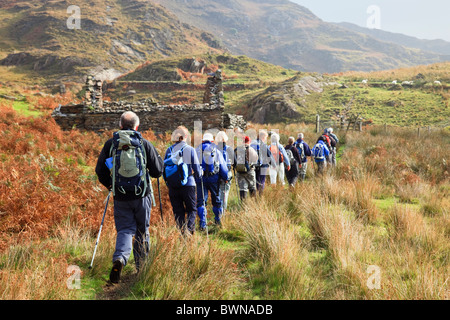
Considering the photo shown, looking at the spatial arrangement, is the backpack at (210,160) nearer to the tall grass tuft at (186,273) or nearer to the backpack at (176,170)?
the backpack at (176,170)

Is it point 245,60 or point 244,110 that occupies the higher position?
point 245,60

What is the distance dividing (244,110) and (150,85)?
20.5 meters

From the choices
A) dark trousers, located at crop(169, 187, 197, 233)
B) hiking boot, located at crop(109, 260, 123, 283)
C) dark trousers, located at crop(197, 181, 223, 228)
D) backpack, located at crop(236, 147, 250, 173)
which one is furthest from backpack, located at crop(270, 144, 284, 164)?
hiking boot, located at crop(109, 260, 123, 283)

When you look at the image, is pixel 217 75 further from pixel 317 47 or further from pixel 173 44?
pixel 317 47

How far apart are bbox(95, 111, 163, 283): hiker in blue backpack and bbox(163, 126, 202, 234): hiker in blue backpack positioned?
89 cm

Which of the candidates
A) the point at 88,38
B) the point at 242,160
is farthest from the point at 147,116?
the point at 88,38

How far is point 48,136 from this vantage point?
36.6 ft

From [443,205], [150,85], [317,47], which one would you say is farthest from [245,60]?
[317,47]

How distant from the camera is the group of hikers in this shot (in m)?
3.54

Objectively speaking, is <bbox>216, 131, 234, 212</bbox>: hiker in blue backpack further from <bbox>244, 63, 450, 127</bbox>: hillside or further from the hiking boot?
<bbox>244, 63, 450, 127</bbox>: hillside

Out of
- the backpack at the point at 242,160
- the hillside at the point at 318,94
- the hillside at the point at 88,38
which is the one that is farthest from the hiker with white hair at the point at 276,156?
the hillside at the point at 88,38

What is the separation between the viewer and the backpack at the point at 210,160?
5.61 m

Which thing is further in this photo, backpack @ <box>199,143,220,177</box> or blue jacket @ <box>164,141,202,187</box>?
backpack @ <box>199,143,220,177</box>

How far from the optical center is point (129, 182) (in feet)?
11.6
